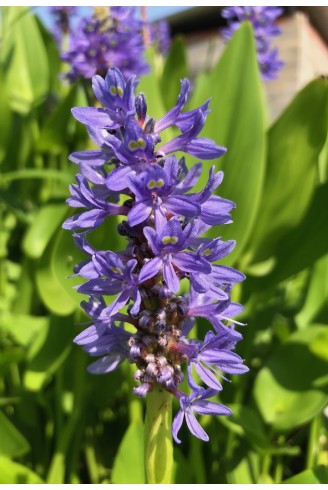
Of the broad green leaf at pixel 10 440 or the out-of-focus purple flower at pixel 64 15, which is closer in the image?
the broad green leaf at pixel 10 440

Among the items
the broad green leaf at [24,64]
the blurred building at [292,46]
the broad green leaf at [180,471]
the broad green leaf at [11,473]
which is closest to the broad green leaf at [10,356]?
the broad green leaf at [11,473]

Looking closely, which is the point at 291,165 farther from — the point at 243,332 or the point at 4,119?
the point at 4,119

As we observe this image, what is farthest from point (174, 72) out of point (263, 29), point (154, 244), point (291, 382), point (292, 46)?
point (292, 46)

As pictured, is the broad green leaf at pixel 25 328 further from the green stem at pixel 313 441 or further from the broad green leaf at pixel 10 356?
the green stem at pixel 313 441

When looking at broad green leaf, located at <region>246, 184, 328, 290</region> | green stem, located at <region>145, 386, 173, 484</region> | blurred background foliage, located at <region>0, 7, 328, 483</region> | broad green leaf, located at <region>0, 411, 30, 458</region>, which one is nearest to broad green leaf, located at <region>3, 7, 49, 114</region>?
blurred background foliage, located at <region>0, 7, 328, 483</region>

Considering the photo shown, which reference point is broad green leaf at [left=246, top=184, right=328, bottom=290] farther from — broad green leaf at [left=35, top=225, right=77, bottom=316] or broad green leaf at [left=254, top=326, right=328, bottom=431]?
broad green leaf at [left=35, top=225, right=77, bottom=316]

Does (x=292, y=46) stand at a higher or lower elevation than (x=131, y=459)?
higher
